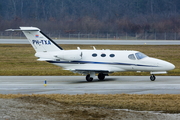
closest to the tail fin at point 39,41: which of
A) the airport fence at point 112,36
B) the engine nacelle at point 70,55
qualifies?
the engine nacelle at point 70,55

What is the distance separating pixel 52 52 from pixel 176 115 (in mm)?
15637

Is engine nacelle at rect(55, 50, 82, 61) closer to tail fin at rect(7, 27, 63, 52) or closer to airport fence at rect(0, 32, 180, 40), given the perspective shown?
tail fin at rect(7, 27, 63, 52)

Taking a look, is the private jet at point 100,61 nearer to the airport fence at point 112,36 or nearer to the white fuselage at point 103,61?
the white fuselage at point 103,61

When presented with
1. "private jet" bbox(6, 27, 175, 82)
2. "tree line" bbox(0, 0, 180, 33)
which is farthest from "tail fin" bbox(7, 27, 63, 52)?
"tree line" bbox(0, 0, 180, 33)

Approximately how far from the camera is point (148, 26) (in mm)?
86188

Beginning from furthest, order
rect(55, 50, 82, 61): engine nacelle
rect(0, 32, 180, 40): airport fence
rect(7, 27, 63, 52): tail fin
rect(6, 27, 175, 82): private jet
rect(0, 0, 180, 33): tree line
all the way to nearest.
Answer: rect(0, 0, 180, 33): tree line, rect(0, 32, 180, 40): airport fence, rect(7, 27, 63, 52): tail fin, rect(55, 50, 82, 61): engine nacelle, rect(6, 27, 175, 82): private jet

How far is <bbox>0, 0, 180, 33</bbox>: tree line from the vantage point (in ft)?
287

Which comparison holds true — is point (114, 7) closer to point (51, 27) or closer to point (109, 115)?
point (51, 27)

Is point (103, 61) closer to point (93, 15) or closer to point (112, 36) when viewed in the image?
point (112, 36)

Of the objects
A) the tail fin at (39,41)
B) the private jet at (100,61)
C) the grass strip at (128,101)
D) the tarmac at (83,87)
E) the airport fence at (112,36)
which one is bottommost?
the grass strip at (128,101)

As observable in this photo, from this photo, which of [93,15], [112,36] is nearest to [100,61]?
[112,36]

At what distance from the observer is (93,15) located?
92.8 metres

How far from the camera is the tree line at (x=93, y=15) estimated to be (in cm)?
8756

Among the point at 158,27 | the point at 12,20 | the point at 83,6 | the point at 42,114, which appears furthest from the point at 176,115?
the point at 83,6
